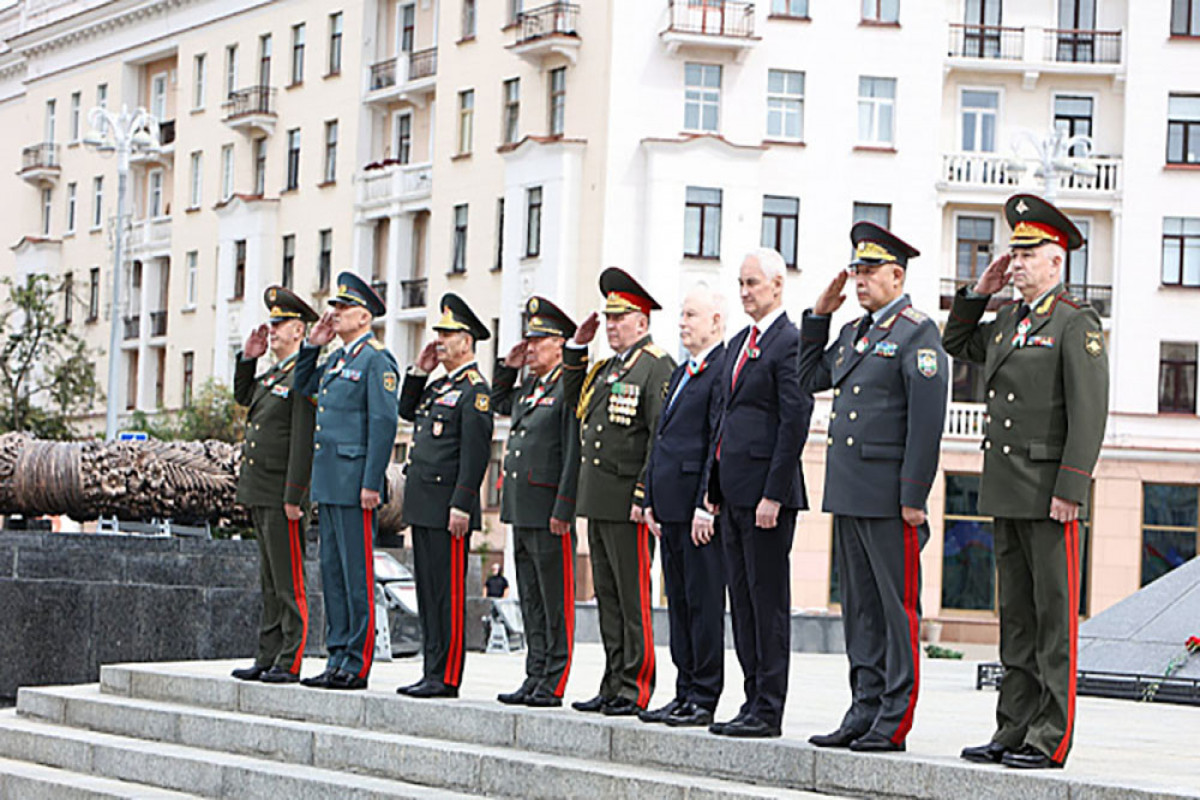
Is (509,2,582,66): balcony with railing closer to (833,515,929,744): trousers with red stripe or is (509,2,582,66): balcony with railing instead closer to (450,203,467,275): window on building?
(450,203,467,275): window on building

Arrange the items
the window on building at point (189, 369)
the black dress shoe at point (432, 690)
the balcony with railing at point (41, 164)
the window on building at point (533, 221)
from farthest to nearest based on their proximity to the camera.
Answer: the balcony with railing at point (41, 164) < the window on building at point (189, 369) < the window on building at point (533, 221) < the black dress shoe at point (432, 690)

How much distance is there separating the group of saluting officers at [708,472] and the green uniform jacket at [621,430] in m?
0.01

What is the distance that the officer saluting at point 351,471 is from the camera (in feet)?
42.4

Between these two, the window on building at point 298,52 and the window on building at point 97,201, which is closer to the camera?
the window on building at point 298,52

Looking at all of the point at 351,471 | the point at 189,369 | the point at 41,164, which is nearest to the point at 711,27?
the point at 189,369

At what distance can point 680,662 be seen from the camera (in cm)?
1096

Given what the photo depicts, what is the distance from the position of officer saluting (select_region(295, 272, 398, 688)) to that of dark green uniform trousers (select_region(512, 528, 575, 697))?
1.11m

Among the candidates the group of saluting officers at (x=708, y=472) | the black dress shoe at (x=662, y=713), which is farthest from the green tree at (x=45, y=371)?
the black dress shoe at (x=662, y=713)

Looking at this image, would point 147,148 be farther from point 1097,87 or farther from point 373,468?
point 373,468

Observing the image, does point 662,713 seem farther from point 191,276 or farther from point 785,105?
point 191,276

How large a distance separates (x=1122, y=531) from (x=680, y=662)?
36032 millimetres

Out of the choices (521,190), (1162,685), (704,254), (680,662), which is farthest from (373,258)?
(680,662)

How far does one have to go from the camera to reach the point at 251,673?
13.6 metres

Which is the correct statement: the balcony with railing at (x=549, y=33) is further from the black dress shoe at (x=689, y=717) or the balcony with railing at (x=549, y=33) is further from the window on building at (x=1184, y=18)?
the black dress shoe at (x=689, y=717)
